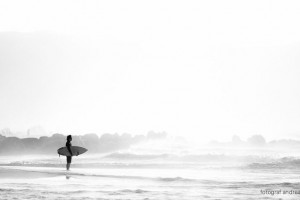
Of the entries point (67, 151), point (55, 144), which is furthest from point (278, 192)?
point (55, 144)

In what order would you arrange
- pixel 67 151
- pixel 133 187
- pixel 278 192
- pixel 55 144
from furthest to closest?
pixel 55 144, pixel 67 151, pixel 133 187, pixel 278 192

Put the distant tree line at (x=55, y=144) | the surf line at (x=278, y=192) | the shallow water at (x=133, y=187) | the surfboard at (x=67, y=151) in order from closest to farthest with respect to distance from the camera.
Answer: the shallow water at (x=133, y=187) < the surf line at (x=278, y=192) < the surfboard at (x=67, y=151) < the distant tree line at (x=55, y=144)

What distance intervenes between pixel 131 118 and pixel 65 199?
392 ft

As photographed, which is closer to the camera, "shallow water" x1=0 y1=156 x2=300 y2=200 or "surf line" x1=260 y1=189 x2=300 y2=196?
"shallow water" x1=0 y1=156 x2=300 y2=200

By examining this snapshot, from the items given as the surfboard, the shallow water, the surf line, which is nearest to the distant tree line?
the surfboard

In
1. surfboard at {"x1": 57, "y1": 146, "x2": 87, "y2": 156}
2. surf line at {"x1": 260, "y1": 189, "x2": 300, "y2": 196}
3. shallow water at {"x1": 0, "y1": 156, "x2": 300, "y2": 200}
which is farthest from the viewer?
surfboard at {"x1": 57, "y1": 146, "x2": 87, "y2": 156}

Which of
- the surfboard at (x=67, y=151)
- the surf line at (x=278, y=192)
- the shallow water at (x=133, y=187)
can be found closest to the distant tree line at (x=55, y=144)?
the surfboard at (x=67, y=151)

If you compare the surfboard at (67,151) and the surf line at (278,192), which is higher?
the surfboard at (67,151)

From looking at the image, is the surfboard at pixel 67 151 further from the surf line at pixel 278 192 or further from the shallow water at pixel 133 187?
A: the surf line at pixel 278 192

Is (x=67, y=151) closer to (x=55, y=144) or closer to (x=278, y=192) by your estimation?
(x=278, y=192)

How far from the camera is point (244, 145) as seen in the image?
6203 cm

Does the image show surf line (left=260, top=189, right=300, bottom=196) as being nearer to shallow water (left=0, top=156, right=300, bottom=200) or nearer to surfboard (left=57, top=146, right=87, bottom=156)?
shallow water (left=0, top=156, right=300, bottom=200)

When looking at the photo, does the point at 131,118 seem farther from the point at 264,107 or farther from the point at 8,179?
the point at 8,179

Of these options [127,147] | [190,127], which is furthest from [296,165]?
[190,127]
